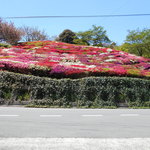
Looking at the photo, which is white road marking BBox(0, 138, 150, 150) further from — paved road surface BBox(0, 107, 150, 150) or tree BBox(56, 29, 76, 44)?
tree BBox(56, 29, 76, 44)

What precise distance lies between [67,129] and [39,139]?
0.87 meters

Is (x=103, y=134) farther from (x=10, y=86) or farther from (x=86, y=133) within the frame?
(x=10, y=86)

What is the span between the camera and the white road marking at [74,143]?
2572 millimetres

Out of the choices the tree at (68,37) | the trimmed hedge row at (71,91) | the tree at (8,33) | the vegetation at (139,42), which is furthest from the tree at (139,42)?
the tree at (8,33)

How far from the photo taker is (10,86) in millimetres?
7465

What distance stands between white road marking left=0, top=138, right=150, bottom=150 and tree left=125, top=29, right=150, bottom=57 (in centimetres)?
2276

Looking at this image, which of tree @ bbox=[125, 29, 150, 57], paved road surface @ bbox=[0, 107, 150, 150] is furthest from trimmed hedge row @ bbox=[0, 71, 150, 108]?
tree @ bbox=[125, 29, 150, 57]

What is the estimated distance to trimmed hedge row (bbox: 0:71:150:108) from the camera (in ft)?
23.6

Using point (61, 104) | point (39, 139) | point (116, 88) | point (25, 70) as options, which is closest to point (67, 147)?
point (39, 139)

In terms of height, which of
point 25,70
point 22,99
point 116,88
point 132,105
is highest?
point 25,70

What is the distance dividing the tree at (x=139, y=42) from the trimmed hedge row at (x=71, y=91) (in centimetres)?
1737

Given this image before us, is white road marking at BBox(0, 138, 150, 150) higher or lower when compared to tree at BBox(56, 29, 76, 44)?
lower

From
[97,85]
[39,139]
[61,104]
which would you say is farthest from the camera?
[97,85]

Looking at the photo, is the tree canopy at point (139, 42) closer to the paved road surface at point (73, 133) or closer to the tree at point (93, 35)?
the tree at point (93, 35)
